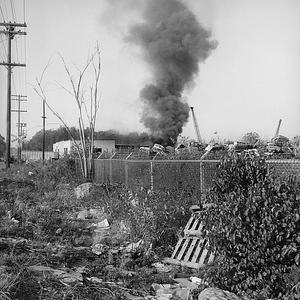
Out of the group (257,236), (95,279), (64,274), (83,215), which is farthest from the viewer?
(83,215)

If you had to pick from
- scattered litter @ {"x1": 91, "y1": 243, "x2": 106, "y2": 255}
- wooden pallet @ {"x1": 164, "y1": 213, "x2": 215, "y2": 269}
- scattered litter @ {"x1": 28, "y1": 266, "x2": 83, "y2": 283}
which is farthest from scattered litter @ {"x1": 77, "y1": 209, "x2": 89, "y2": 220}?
scattered litter @ {"x1": 28, "y1": 266, "x2": 83, "y2": 283}

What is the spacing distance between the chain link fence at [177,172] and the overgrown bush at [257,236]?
39.2 inches

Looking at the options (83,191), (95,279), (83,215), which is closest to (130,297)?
(95,279)

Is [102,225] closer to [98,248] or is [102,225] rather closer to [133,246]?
[98,248]

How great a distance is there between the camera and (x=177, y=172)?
9.59m

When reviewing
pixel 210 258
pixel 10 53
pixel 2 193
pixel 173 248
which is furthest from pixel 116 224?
pixel 10 53

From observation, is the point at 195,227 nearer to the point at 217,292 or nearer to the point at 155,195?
the point at 155,195

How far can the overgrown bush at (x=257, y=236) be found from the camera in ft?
14.9

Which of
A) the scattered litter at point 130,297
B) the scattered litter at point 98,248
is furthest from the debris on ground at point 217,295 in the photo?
the scattered litter at point 98,248

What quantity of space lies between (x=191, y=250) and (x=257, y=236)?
7.77ft

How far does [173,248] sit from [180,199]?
3.46 ft

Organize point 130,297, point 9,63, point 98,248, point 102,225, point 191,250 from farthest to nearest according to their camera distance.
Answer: point 9,63, point 102,225, point 98,248, point 191,250, point 130,297

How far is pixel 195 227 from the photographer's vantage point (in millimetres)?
7199

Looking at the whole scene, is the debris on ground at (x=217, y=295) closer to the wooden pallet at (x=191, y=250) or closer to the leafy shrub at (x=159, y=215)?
the wooden pallet at (x=191, y=250)
